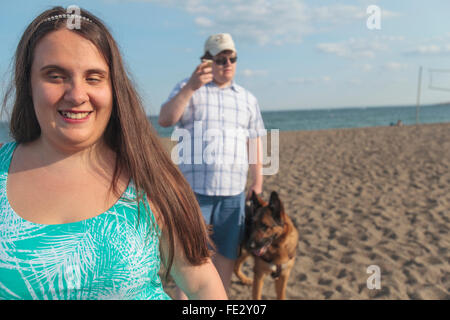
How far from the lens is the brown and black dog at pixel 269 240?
3.30 meters

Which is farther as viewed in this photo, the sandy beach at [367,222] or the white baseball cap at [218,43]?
the sandy beach at [367,222]

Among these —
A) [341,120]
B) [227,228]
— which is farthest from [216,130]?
[341,120]

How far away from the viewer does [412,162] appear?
30.8ft

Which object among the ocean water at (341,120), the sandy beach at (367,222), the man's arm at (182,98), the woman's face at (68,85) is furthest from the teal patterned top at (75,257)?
the ocean water at (341,120)

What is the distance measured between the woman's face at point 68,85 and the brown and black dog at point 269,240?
2416 millimetres

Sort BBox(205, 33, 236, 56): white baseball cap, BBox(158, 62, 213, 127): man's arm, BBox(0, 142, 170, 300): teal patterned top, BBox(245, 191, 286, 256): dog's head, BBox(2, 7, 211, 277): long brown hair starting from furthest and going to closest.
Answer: BBox(245, 191, 286, 256): dog's head → BBox(205, 33, 236, 56): white baseball cap → BBox(158, 62, 213, 127): man's arm → BBox(2, 7, 211, 277): long brown hair → BBox(0, 142, 170, 300): teal patterned top

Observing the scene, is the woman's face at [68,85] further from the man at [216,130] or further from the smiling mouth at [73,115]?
the man at [216,130]

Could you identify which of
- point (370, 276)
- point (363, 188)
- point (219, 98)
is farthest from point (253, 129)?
point (363, 188)

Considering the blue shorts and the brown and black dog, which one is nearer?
the blue shorts

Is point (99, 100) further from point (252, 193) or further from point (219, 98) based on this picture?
point (252, 193)

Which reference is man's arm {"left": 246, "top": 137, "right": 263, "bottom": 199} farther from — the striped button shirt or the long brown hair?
the long brown hair

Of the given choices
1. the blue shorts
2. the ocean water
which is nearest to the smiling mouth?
the blue shorts

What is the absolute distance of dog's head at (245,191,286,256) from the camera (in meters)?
3.29
